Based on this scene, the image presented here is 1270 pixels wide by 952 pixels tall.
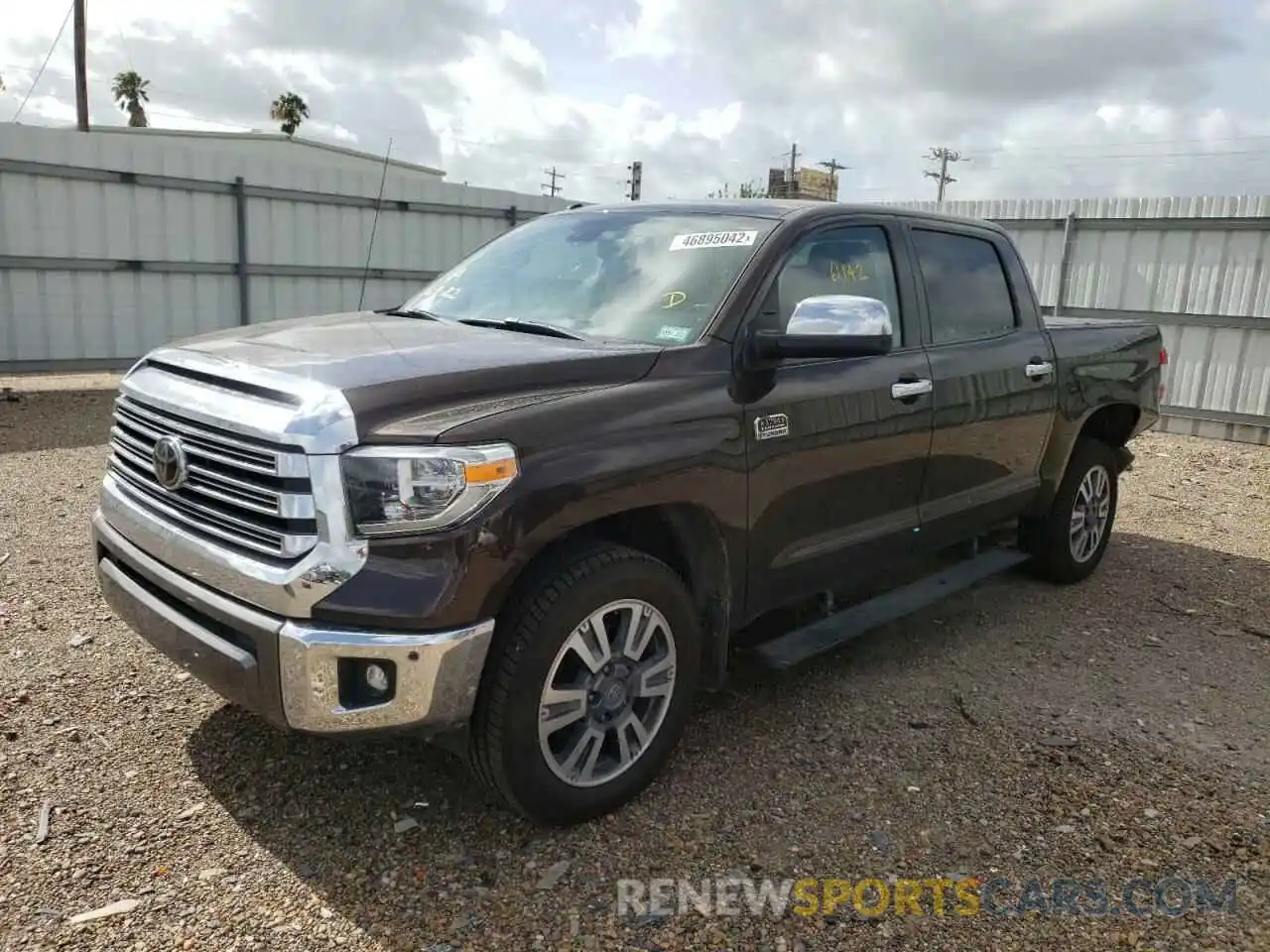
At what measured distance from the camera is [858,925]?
2.55m

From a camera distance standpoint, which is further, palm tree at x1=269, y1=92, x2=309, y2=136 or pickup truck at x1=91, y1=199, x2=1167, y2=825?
palm tree at x1=269, y1=92, x2=309, y2=136

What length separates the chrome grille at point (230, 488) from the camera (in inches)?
95.7

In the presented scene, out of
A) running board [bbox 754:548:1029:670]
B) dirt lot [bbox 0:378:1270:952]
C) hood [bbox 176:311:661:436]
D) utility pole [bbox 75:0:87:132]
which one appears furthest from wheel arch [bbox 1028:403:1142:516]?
utility pole [bbox 75:0:87:132]

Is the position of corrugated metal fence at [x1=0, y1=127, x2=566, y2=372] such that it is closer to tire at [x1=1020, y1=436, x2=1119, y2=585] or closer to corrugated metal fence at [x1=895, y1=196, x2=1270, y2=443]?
corrugated metal fence at [x1=895, y1=196, x2=1270, y2=443]

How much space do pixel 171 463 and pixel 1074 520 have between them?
4.53m

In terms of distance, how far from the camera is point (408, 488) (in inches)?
95.3

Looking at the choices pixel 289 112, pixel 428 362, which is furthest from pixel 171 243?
pixel 289 112

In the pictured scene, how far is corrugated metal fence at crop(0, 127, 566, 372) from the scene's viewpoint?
10.4 m

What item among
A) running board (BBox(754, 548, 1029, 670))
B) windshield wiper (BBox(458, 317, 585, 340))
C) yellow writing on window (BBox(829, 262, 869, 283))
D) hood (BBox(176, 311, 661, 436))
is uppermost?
yellow writing on window (BBox(829, 262, 869, 283))

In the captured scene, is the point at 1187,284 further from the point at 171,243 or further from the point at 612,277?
the point at 171,243

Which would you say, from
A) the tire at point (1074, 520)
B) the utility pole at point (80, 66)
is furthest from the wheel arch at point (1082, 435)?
the utility pole at point (80, 66)

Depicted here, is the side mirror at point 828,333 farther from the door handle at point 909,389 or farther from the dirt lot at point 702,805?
the dirt lot at point 702,805

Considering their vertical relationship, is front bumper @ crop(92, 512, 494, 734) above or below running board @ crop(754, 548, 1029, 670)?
above

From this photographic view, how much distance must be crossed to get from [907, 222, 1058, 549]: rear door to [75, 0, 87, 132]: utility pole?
23.3 metres
